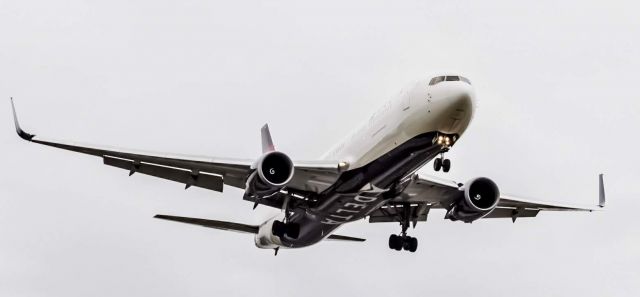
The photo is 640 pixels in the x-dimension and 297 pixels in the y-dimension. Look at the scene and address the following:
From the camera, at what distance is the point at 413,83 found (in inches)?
1391

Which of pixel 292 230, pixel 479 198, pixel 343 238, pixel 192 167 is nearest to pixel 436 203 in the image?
pixel 479 198

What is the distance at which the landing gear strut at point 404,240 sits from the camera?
42.3 m

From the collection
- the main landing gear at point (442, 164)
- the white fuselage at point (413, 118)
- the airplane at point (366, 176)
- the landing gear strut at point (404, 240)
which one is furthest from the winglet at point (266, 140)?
the main landing gear at point (442, 164)

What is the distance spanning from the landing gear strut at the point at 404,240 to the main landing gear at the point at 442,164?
7.76 meters

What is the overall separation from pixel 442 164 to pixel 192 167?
902 cm

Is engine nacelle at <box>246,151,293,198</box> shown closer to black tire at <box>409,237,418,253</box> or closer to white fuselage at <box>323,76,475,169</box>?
white fuselage at <box>323,76,475,169</box>

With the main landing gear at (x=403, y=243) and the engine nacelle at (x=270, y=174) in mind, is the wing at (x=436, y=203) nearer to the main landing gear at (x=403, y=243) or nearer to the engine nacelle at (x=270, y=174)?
the main landing gear at (x=403, y=243)

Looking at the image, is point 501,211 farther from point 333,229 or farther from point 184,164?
point 184,164

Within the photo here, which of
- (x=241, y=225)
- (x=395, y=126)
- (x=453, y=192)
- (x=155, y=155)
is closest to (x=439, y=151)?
(x=395, y=126)

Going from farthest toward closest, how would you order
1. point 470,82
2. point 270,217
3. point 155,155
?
1. point 270,217
2. point 155,155
3. point 470,82

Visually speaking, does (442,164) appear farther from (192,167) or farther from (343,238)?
(343,238)

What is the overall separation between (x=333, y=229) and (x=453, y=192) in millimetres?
4687

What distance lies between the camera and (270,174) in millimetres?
36125

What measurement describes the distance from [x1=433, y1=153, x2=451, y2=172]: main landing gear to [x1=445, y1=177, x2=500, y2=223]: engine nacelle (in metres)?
5.60
